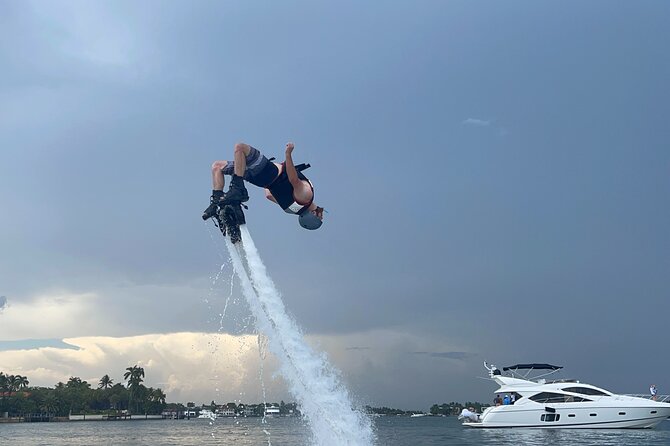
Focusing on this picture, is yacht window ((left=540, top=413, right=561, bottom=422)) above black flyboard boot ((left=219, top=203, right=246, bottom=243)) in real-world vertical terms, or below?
below

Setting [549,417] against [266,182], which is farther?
[549,417]

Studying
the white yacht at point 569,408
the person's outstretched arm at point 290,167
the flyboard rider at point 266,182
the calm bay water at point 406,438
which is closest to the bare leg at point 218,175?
the flyboard rider at point 266,182

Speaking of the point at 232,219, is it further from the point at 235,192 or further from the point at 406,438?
the point at 406,438

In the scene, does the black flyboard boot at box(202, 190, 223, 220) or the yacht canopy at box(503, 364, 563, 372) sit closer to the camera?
the black flyboard boot at box(202, 190, 223, 220)

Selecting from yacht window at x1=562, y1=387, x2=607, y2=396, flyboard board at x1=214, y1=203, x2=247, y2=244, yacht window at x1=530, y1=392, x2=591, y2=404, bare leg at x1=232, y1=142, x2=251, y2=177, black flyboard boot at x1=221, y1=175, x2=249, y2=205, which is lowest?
yacht window at x1=530, y1=392, x2=591, y2=404

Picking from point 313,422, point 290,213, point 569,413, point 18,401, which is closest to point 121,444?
point 569,413

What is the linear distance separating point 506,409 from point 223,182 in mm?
67276

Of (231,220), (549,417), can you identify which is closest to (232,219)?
(231,220)

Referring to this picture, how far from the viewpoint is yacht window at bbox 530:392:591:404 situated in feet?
244

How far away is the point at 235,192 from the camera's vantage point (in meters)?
14.3

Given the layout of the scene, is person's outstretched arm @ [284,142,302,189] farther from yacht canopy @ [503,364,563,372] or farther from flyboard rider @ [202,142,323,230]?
yacht canopy @ [503,364,563,372]

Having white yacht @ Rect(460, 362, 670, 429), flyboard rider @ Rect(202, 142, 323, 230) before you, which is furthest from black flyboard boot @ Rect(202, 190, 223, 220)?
white yacht @ Rect(460, 362, 670, 429)

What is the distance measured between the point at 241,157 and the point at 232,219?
4.94ft

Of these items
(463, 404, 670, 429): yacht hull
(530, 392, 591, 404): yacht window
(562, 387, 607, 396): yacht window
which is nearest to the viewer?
(463, 404, 670, 429): yacht hull
